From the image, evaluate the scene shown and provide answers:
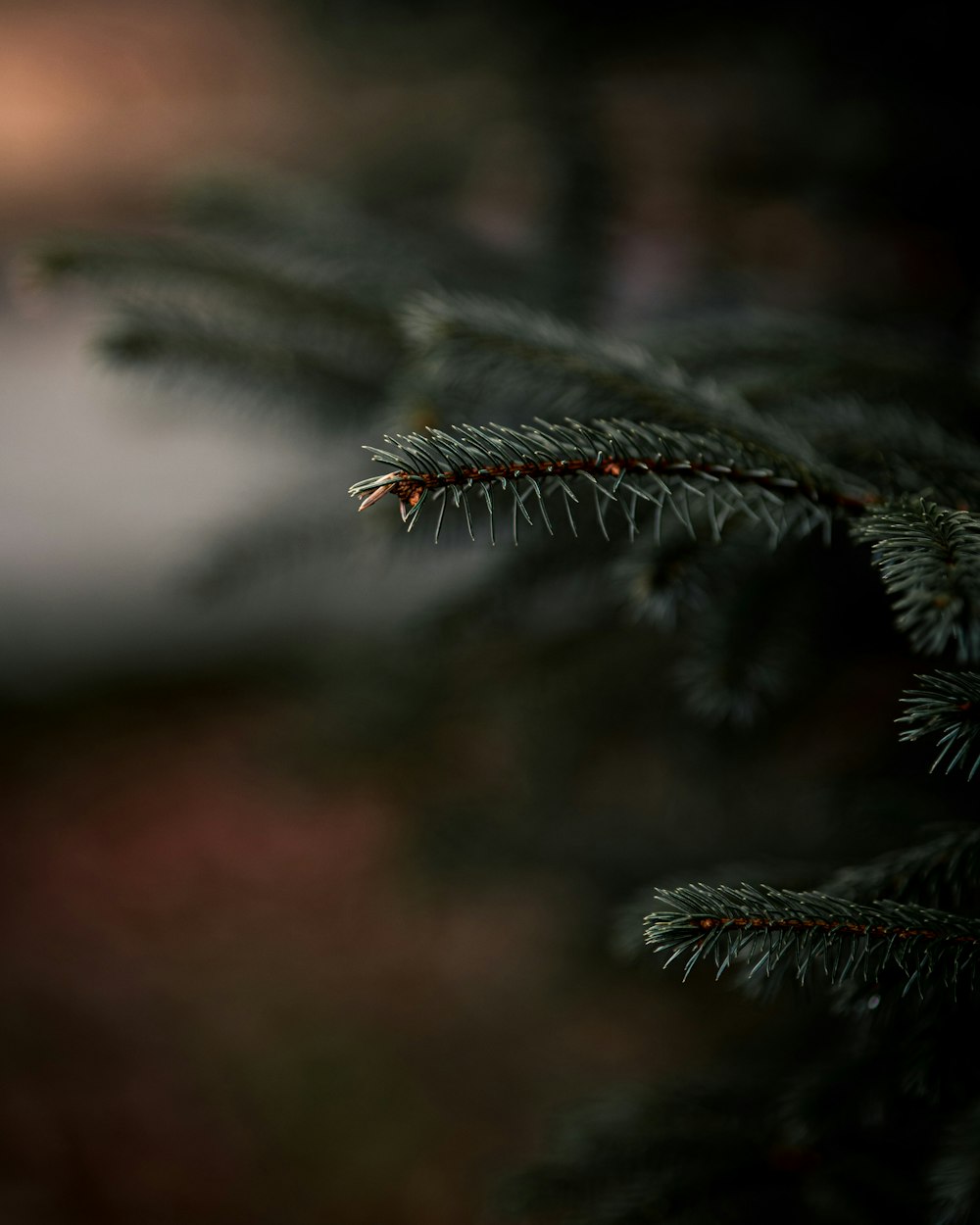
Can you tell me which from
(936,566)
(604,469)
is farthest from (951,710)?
(604,469)

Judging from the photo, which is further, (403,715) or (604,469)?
(403,715)

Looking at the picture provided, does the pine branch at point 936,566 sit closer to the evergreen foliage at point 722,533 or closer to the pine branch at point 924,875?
the evergreen foliage at point 722,533

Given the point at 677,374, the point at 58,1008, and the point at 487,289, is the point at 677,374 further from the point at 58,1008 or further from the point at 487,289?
the point at 58,1008

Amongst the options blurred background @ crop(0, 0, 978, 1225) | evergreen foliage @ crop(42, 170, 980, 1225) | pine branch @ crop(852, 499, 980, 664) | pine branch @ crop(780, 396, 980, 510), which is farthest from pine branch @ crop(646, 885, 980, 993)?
blurred background @ crop(0, 0, 978, 1225)

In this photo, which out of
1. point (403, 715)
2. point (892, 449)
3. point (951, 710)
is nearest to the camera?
point (951, 710)

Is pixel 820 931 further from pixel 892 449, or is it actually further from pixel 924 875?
pixel 892 449

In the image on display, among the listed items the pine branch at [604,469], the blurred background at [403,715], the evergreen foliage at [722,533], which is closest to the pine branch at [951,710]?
the evergreen foliage at [722,533]
